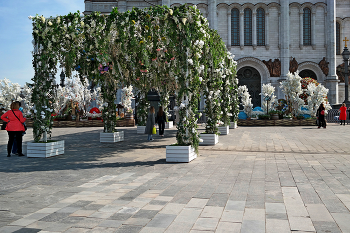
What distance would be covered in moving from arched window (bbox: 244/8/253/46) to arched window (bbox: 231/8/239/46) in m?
0.90

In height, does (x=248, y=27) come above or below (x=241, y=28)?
above

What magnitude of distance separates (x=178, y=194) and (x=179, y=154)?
3516 mm

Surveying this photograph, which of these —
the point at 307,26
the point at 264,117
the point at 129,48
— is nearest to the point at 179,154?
the point at 129,48

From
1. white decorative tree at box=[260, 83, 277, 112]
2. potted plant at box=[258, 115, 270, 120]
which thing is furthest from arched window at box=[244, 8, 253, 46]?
potted plant at box=[258, 115, 270, 120]

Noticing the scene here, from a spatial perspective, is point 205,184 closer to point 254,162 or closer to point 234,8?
point 254,162

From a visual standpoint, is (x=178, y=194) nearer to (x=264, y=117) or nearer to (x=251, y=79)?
(x=264, y=117)

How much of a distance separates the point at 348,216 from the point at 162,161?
5.61 metres

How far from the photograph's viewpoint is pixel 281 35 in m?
35.5

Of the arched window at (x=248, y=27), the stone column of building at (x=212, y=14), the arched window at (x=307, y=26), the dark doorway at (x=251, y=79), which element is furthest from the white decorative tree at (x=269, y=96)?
the arched window at (x=307, y=26)

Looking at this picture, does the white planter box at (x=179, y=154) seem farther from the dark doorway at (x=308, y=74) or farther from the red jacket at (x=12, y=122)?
the dark doorway at (x=308, y=74)

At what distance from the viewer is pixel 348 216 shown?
4.35m

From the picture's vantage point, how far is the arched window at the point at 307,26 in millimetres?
36000

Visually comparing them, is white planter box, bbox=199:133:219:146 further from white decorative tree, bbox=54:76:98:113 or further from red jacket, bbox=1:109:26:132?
white decorative tree, bbox=54:76:98:113

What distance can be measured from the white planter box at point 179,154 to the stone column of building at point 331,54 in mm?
31249
